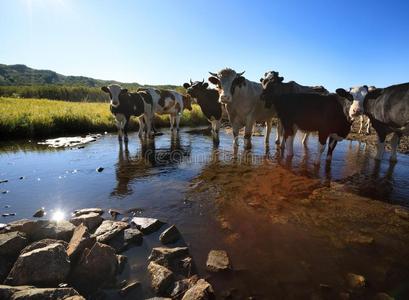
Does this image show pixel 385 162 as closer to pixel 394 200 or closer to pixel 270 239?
pixel 394 200

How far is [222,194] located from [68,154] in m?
6.81

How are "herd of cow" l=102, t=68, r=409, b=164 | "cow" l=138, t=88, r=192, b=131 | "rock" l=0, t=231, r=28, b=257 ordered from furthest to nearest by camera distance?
1. "cow" l=138, t=88, r=192, b=131
2. "herd of cow" l=102, t=68, r=409, b=164
3. "rock" l=0, t=231, r=28, b=257

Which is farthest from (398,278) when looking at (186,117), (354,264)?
(186,117)

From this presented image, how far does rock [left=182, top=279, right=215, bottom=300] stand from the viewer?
3029 millimetres

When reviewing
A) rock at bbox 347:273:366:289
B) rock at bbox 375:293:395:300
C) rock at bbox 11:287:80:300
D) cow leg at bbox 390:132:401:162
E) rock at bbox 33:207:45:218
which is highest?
cow leg at bbox 390:132:401:162

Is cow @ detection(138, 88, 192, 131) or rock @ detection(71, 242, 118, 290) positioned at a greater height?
cow @ detection(138, 88, 192, 131)

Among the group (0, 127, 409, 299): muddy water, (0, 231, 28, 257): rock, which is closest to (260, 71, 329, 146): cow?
(0, 127, 409, 299): muddy water

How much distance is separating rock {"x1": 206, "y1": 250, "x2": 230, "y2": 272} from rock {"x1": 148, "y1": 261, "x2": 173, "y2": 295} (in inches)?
22.6

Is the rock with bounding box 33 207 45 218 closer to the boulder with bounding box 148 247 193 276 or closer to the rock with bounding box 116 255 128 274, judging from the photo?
the rock with bounding box 116 255 128 274

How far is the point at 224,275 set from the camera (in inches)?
142

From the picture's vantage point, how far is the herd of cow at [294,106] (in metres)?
8.52

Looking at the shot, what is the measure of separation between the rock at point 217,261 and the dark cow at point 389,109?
720 centimetres

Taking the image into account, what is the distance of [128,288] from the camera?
10.8 ft

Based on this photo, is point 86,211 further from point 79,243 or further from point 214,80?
point 214,80
